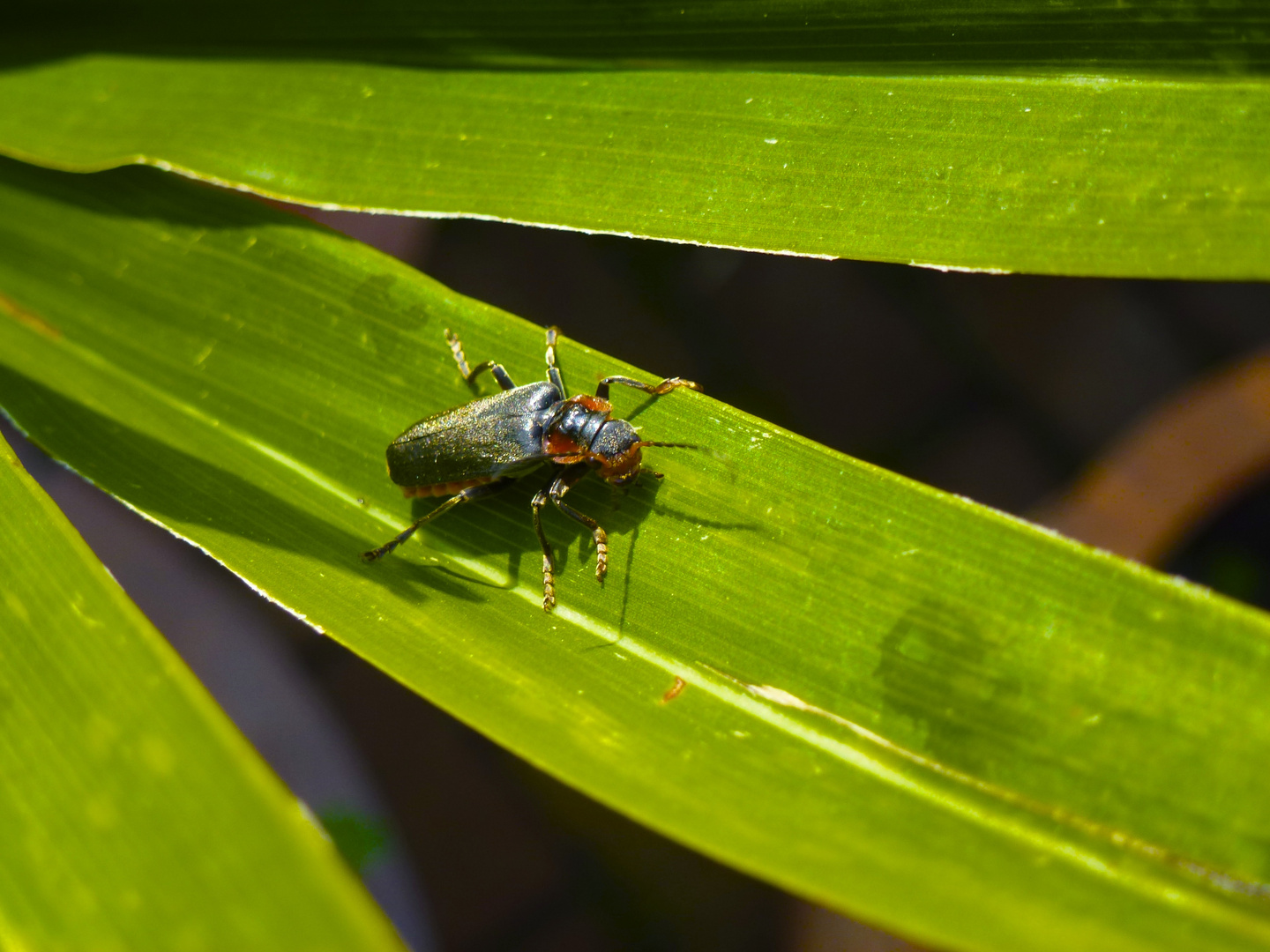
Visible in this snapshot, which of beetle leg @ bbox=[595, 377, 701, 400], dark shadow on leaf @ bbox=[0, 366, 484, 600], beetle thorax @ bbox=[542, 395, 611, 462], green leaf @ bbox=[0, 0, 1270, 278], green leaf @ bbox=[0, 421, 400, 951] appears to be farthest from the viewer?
beetle thorax @ bbox=[542, 395, 611, 462]

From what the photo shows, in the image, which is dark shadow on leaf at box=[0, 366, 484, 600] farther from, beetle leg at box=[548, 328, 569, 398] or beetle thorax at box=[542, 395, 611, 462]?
beetle leg at box=[548, 328, 569, 398]

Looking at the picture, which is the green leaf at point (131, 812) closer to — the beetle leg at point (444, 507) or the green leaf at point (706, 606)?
the green leaf at point (706, 606)

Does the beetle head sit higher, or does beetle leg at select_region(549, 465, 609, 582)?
the beetle head

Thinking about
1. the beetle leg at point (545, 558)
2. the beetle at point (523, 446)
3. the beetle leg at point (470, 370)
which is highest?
the beetle leg at point (470, 370)

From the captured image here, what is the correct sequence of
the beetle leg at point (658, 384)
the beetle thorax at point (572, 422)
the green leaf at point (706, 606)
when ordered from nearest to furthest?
the green leaf at point (706, 606)
the beetle leg at point (658, 384)
the beetle thorax at point (572, 422)

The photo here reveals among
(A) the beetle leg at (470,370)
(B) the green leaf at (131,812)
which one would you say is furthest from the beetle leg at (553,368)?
(B) the green leaf at (131,812)

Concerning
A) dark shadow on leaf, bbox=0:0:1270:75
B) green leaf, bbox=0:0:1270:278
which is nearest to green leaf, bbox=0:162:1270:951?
green leaf, bbox=0:0:1270:278

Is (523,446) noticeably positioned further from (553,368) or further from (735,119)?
(735,119)

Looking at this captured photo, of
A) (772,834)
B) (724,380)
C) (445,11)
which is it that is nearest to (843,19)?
(445,11)
